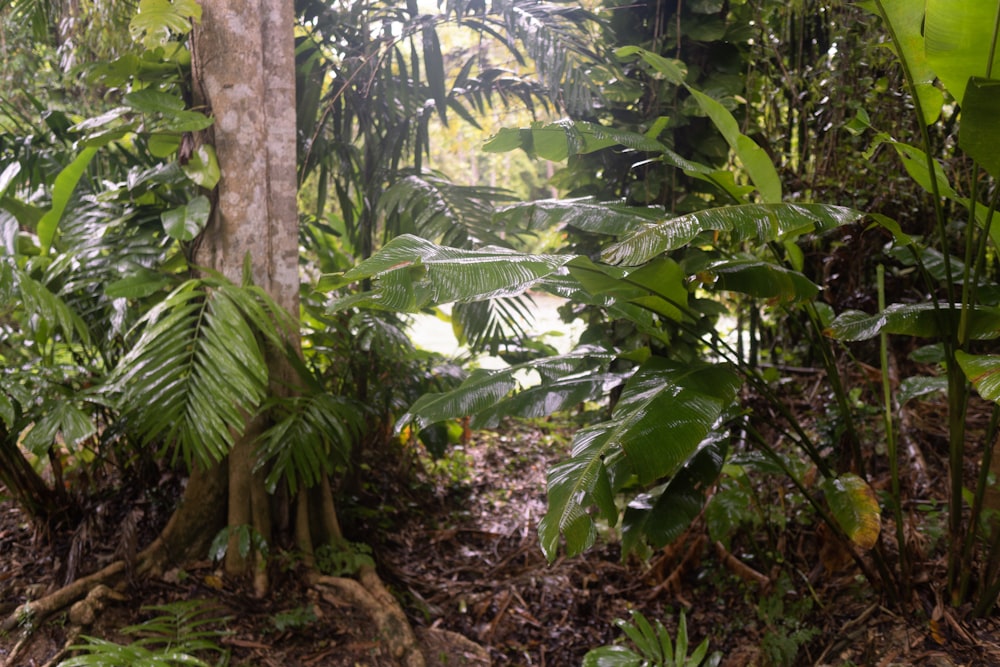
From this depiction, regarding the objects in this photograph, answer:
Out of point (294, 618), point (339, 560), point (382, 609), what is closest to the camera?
point (294, 618)

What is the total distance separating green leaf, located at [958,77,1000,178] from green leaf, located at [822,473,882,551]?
0.78m

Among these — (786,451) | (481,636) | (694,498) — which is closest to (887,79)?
(786,451)

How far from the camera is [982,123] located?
1.24 metres

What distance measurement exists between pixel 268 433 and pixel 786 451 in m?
2.04

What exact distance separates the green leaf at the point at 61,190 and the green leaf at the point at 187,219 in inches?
10.4

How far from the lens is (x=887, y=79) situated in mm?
2617

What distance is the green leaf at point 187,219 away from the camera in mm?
2025

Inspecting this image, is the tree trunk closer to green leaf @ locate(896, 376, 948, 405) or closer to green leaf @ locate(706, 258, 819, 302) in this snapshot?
green leaf @ locate(706, 258, 819, 302)

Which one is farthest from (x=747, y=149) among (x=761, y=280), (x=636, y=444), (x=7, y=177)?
(x=7, y=177)

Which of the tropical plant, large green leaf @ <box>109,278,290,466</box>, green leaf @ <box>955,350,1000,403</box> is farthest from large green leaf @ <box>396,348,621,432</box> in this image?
green leaf @ <box>955,350,1000,403</box>

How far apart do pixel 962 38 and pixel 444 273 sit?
1.06m

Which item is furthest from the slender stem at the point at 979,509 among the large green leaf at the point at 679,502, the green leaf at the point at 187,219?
the green leaf at the point at 187,219

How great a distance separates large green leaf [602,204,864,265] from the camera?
1.27m

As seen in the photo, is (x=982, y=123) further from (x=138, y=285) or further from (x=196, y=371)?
(x=138, y=285)
